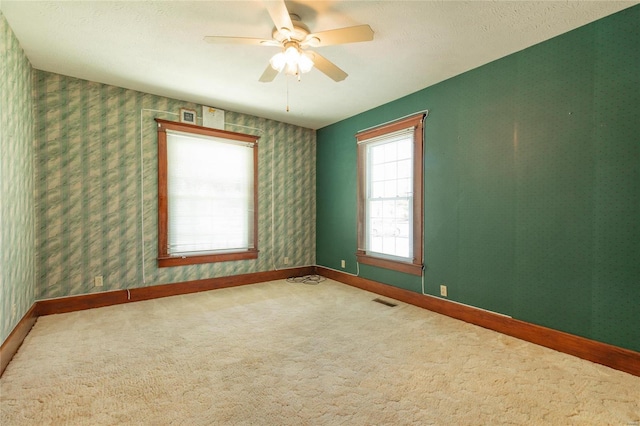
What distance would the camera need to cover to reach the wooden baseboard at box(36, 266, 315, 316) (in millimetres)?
3111

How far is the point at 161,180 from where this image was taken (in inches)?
146

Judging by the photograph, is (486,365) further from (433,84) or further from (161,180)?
(161,180)

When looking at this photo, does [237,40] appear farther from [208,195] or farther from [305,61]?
[208,195]

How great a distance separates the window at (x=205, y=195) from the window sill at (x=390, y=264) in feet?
5.57

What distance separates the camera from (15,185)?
2408 mm

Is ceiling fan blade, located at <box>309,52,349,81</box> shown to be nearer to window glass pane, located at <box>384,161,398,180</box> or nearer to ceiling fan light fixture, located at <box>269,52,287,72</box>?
ceiling fan light fixture, located at <box>269,52,287,72</box>

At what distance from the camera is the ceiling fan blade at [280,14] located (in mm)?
1746

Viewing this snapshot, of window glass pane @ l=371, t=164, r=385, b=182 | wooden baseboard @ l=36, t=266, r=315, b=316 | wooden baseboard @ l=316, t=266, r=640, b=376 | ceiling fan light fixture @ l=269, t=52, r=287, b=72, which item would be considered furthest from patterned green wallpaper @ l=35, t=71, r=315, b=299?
wooden baseboard @ l=316, t=266, r=640, b=376

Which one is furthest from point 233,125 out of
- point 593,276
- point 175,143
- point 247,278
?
point 593,276

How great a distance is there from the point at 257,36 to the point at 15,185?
2417 mm

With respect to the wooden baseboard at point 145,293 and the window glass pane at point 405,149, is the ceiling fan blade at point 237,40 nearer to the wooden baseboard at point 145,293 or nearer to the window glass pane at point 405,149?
the window glass pane at point 405,149

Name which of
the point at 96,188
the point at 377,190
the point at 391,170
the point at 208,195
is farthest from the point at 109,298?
the point at 391,170

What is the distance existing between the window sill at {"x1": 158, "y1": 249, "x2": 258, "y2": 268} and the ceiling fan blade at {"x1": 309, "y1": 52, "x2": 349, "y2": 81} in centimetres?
294

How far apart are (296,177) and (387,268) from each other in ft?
7.31
